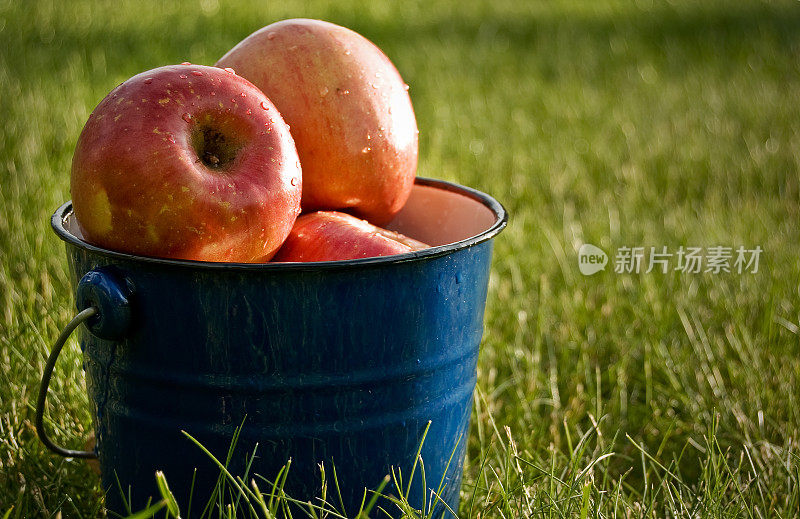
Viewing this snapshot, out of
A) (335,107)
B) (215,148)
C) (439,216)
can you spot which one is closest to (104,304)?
(215,148)

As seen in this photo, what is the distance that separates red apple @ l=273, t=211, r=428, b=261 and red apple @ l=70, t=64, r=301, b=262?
56 millimetres

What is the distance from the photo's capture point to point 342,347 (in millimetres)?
1320

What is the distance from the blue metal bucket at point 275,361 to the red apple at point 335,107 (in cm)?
29

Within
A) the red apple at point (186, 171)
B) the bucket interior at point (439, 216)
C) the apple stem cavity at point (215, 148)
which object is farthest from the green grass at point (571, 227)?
the apple stem cavity at point (215, 148)

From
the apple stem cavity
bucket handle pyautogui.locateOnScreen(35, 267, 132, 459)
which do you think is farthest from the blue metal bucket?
the apple stem cavity

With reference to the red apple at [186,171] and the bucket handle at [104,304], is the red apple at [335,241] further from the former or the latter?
the bucket handle at [104,304]

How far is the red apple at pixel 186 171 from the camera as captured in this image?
131 cm

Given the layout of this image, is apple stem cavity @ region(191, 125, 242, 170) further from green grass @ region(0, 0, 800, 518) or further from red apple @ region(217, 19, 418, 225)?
green grass @ region(0, 0, 800, 518)

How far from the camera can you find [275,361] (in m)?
1.30

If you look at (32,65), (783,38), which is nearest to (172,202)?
(32,65)

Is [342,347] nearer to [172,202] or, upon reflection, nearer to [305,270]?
[305,270]

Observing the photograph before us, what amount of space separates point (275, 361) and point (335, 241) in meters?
0.24

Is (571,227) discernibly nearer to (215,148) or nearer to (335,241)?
(335,241)

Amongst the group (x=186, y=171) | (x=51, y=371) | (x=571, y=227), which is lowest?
(x=571, y=227)
